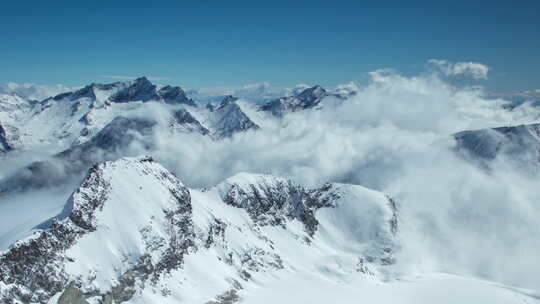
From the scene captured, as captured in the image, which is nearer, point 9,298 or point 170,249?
point 9,298

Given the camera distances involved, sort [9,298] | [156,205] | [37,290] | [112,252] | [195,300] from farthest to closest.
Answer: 1. [156,205]
2. [195,300]
3. [112,252]
4. [37,290]
5. [9,298]

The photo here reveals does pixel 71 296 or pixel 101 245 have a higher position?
pixel 101 245

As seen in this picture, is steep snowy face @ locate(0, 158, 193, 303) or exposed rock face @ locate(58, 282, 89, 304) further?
steep snowy face @ locate(0, 158, 193, 303)

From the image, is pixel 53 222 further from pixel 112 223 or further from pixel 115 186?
pixel 115 186

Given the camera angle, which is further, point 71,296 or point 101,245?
point 101,245

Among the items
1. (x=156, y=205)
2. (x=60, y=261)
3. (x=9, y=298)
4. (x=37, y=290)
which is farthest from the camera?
(x=156, y=205)

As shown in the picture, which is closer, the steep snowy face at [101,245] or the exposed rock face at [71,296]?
the exposed rock face at [71,296]

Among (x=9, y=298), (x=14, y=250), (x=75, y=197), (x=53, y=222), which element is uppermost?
(x=75, y=197)

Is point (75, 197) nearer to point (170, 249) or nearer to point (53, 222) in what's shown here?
point (53, 222)

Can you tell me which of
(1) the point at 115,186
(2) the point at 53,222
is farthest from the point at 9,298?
(1) the point at 115,186

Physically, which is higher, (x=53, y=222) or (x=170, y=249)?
(x=170, y=249)
